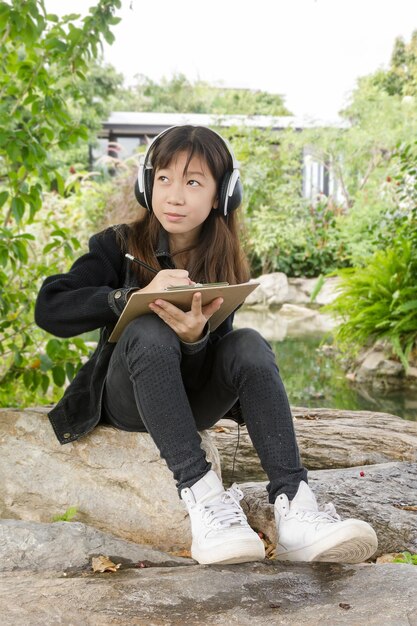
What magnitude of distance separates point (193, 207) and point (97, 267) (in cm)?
28

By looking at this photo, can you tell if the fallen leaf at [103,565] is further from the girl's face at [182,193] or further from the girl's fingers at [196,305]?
the girl's face at [182,193]

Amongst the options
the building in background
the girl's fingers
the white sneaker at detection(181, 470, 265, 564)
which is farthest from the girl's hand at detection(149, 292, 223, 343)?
the building in background

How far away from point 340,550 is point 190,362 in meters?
0.54

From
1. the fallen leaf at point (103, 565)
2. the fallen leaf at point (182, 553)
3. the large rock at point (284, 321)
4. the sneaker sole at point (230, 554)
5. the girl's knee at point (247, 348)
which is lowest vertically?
the large rock at point (284, 321)

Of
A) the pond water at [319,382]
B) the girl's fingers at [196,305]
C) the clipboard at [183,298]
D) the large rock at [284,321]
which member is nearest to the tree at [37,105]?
the clipboard at [183,298]

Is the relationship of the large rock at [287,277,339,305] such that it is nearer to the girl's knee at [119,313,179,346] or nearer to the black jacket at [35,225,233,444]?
the black jacket at [35,225,233,444]

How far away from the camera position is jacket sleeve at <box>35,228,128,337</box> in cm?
185

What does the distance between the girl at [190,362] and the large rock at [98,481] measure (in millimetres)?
73

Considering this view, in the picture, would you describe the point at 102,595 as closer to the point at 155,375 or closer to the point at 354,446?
the point at 155,375

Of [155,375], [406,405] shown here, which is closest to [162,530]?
[155,375]

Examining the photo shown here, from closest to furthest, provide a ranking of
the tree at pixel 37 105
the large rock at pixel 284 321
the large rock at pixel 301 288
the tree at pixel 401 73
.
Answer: the tree at pixel 37 105 < the large rock at pixel 284 321 < the large rock at pixel 301 288 < the tree at pixel 401 73

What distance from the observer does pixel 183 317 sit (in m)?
1.71

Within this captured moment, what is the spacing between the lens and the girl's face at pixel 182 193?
1.96m

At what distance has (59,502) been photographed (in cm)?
207
